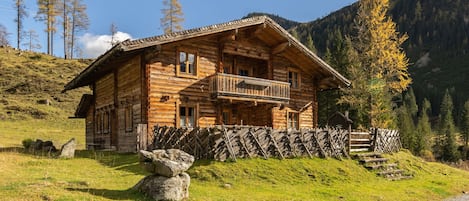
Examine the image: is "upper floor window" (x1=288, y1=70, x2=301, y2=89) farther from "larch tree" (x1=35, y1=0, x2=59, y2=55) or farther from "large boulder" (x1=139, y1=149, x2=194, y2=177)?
"larch tree" (x1=35, y1=0, x2=59, y2=55)

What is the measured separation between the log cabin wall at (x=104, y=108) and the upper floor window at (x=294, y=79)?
13.4 meters

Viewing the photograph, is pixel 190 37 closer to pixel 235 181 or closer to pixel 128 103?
pixel 128 103

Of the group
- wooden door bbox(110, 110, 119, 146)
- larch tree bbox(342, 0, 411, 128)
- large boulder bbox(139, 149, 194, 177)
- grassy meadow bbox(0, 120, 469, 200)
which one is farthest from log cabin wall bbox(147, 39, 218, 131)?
larch tree bbox(342, 0, 411, 128)

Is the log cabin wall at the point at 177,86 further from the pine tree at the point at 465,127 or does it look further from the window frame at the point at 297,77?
the pine tree at the point at 465,127

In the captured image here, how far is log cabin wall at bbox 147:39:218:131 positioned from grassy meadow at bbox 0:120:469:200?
141 inches

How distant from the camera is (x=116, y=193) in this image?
38.4 ft

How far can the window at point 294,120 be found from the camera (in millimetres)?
29233

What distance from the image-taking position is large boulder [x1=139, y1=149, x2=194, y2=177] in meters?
11.8

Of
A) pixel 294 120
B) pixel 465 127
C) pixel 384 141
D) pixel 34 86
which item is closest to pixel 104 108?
pixel 294 120

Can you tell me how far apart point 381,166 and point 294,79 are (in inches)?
399

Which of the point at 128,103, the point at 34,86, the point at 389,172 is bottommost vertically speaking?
the point at 389,172

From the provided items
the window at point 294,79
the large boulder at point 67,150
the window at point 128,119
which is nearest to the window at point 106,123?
the window at point 128,119

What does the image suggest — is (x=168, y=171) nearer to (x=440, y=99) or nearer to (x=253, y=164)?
(x=253, y=164)

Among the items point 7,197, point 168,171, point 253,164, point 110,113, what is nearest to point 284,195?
point 253,164
